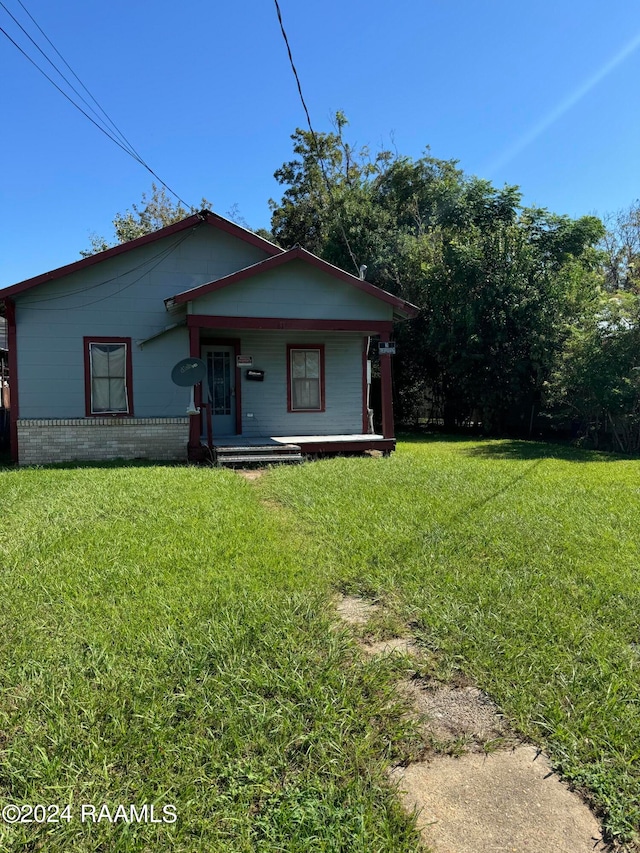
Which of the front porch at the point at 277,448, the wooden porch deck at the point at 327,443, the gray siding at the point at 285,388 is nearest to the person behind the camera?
the front porch at the point at 277,448

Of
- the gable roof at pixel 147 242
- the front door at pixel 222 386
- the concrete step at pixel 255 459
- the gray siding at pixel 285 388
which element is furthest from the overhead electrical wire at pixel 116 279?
the concrete step at pixel 255 459

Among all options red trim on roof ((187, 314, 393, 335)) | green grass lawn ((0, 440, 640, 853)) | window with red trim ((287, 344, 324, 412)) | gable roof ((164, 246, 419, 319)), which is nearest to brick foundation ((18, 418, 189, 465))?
red trim on roof ((187, 314, 393, 335))

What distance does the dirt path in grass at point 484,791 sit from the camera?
196 cm

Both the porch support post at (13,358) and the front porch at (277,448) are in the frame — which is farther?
the porch support post at (13,358)

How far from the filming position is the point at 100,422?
10547 millimetres

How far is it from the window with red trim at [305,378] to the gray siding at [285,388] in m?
0.12

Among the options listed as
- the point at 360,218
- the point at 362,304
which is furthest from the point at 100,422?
the point at 360,218

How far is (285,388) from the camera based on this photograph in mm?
12469

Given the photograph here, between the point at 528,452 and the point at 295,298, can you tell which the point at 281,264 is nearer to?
the point at 295,298

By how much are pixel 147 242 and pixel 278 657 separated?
32.5 feet

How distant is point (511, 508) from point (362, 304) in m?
5.92

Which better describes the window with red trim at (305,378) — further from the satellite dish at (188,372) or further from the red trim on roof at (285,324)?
the satellite dish at (188,372)

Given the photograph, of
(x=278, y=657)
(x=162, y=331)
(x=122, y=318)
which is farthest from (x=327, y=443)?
(x=278, y=657)

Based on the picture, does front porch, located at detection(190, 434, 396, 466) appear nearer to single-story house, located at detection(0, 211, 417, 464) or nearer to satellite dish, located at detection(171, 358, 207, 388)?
single-story house, located at detection(0, 211, 417, 464)
